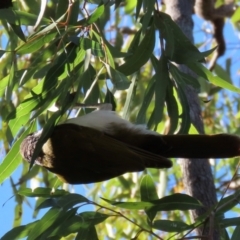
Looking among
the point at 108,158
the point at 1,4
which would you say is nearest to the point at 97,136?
the point at 108,158

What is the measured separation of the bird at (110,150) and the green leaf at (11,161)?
0.14 feet

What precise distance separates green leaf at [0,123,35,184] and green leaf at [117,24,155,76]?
395mm

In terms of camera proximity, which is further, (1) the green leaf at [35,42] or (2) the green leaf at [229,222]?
(1) the green leaf at [35,42]

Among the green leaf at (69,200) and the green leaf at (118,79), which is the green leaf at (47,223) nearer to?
the green leaf at (69,200)

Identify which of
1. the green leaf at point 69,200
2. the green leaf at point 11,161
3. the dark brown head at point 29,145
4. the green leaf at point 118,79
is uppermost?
the green leaf at point 118,79

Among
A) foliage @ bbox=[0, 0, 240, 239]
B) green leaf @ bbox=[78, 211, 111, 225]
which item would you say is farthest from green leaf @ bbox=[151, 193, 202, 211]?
green leaf @ bbox=[78, 211, 111, 225]

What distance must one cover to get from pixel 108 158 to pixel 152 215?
0.23 meters

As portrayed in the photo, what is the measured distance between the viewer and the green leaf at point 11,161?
7.78 feet

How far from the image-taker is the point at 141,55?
239cm

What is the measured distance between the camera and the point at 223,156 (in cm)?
223

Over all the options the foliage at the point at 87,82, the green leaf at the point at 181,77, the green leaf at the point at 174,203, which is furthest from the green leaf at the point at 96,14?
the green leaf at the point at 174,203

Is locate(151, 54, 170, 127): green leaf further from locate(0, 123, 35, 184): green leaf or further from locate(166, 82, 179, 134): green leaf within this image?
locate(0, 123, 35, 184): green leaf

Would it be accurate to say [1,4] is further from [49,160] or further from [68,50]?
[49,160]

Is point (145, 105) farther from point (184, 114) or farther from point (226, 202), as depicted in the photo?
point (226, 202)
